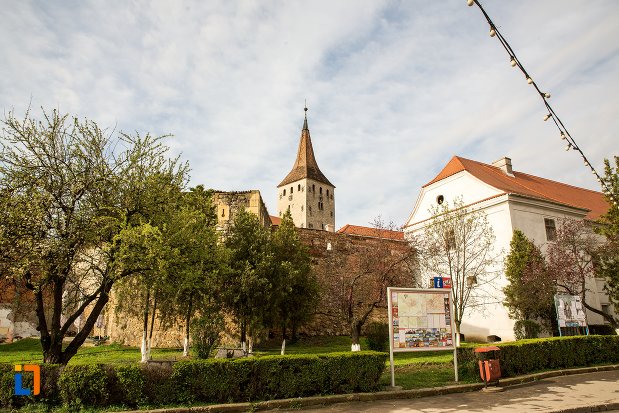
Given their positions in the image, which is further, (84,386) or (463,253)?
(463,253)

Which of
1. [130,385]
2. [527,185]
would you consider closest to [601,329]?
[527,185]

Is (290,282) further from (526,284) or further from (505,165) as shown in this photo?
(505,165)

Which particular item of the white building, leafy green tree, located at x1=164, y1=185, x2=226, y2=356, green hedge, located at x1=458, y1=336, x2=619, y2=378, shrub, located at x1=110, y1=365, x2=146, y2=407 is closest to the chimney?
the white building

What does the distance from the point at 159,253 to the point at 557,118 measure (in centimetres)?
1027

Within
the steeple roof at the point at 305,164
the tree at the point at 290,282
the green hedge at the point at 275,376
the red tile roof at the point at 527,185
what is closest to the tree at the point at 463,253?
the red tile roof at the point at 527,185

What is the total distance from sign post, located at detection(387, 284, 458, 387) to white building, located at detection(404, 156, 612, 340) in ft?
43.1

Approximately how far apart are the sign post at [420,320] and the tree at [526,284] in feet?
37.0

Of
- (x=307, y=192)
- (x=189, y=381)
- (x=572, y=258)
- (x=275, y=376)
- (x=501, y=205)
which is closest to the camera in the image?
(x=189, y=381)

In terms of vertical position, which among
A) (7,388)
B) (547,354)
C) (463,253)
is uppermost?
(463,253)

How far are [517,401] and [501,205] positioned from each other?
655 inches

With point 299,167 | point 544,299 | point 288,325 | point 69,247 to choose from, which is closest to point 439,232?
point 544,299

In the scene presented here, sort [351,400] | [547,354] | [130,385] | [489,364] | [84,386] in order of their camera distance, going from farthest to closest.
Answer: [547,354], [489,364], [351,400], [130,385], [84,386]

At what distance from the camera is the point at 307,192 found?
7119cm

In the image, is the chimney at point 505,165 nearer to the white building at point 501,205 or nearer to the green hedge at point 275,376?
the white building at point 501,205
